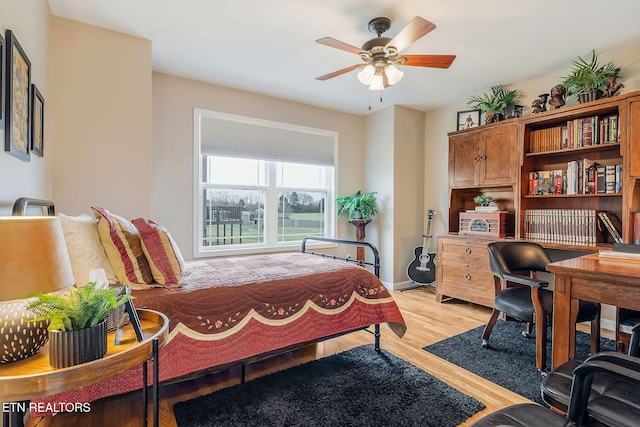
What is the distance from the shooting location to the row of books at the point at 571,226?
289 cm

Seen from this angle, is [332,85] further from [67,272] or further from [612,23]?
[67,272]

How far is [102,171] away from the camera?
2613 millimetres

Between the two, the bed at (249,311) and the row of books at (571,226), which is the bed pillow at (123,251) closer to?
the bed at (249,311)

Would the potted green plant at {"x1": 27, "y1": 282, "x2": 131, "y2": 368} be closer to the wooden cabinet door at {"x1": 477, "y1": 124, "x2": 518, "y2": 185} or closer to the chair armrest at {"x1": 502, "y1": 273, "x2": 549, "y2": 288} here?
the chair armrest at {"x1": 502, "y1": 273, "x2": 549, "y2": 288}

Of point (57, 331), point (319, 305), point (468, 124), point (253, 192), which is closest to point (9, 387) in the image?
point (57, 331)

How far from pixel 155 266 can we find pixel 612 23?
3.70 meters

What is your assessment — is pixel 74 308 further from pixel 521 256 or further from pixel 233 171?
pixel 233 171

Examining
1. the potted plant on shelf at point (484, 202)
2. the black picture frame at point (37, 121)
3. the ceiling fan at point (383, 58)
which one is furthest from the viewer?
the potted plant on shelf at point (484, 202)

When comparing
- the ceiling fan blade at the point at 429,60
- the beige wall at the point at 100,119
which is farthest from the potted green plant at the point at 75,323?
the ceiling fan blade at the point at 429,60

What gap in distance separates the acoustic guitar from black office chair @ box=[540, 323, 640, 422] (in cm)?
308

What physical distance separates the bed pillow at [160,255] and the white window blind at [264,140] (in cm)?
209

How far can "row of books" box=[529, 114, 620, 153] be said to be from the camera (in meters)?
2.81

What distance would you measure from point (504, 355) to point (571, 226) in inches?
58.7

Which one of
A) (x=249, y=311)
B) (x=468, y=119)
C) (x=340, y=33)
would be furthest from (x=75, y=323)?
(x=468, y=119)
